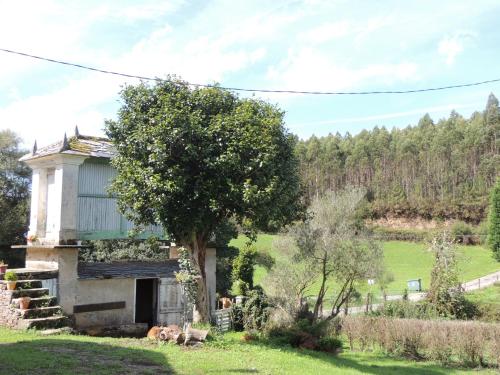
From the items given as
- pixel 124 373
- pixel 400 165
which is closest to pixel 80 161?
pixel 124 373

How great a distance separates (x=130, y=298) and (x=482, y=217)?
64.7 m

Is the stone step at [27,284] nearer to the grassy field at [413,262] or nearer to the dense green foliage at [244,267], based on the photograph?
the dense green foliage at [244,267]

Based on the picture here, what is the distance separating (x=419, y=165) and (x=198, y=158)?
81235 mm

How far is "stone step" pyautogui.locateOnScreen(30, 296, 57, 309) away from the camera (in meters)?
13.4

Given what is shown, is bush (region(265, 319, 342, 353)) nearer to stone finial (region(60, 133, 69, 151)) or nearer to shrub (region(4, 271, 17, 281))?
shrub (region(4, 271, 17, 281))

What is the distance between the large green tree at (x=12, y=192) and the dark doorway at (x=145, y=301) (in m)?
13.4

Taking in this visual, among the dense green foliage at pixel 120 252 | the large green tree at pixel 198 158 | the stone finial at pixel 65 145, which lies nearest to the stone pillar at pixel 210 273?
the large green tree at pixel 198 158

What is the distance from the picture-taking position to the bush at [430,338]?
18.8 meters

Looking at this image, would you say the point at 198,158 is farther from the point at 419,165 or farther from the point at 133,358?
the point at 419,165

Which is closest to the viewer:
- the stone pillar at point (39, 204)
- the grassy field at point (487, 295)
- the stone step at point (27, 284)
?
the stone step at point (27, 284)

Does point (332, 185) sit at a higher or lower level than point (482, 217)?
higher

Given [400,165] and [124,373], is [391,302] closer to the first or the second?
[124,373]

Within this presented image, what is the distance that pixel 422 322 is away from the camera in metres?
20.2

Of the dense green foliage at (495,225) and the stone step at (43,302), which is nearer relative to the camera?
the stone step at (43,302)
